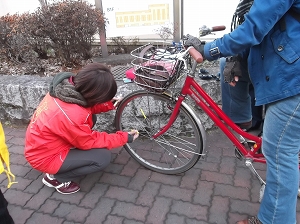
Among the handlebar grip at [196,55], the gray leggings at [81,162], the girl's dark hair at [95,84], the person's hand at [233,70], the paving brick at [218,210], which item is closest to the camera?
the handlebar grip at [196,55]

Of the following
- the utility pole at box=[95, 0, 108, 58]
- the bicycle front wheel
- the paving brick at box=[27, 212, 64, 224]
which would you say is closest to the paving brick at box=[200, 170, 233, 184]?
the bicycle front wheel

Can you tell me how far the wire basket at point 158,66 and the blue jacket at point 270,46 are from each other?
0.36 metres

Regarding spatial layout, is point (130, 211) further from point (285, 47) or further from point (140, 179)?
point (285, 47)

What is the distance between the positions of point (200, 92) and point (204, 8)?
9.00 feet

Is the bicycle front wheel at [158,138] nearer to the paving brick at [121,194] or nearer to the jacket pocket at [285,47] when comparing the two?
the paving brick at [121,194]

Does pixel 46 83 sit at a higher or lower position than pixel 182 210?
higher

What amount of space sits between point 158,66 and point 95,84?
0.49 metres

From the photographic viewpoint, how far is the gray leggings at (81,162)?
2393mm

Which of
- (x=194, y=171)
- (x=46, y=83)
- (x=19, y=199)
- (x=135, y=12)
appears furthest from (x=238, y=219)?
(x=135, y=12)

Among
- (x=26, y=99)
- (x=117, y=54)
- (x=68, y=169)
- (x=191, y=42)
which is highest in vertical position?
(x=191, y=42)

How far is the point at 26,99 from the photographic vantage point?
3.42 m

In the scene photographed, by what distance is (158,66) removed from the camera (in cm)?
207

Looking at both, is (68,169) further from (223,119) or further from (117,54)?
(117,54)

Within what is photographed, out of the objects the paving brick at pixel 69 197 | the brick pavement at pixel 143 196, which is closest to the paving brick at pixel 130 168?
the brick pavement at pixel 143 196
